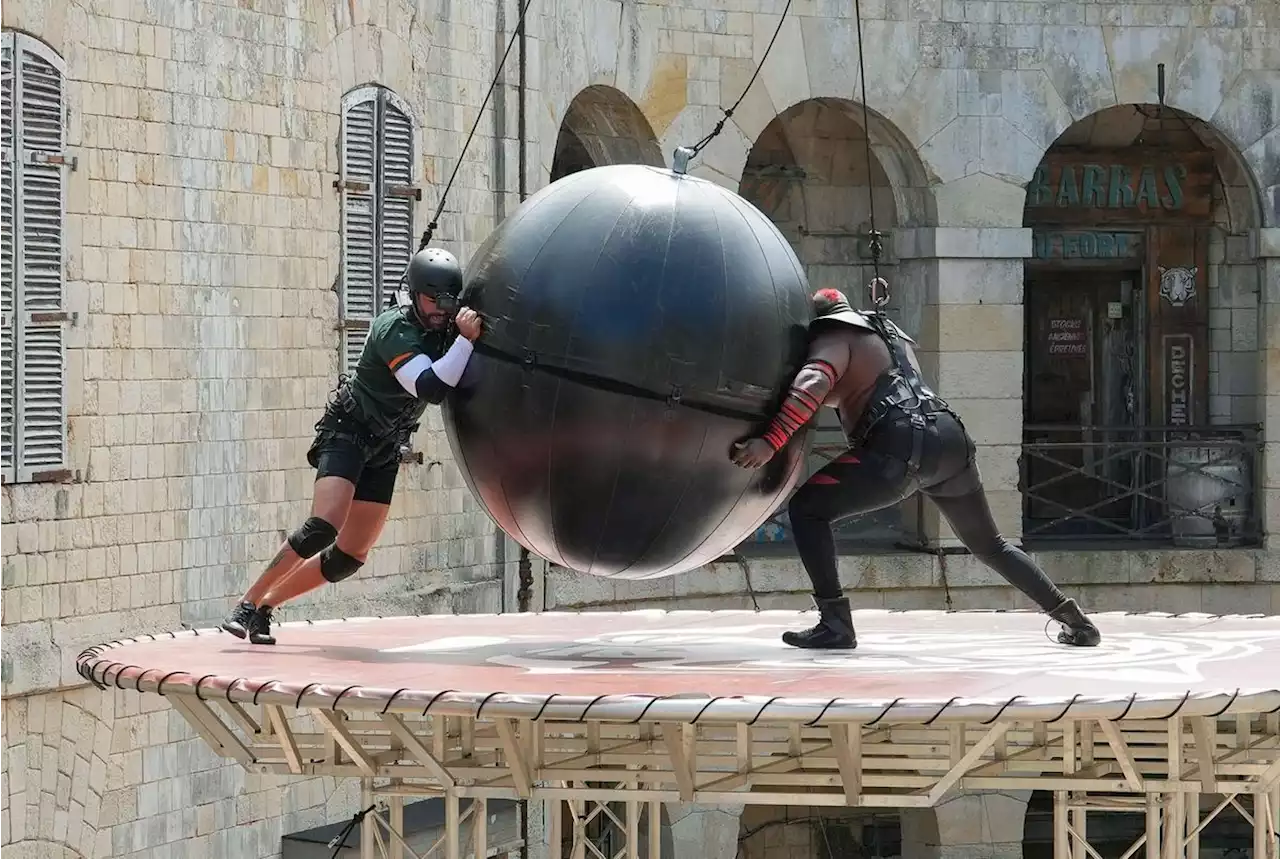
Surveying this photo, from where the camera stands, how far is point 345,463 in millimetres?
11039

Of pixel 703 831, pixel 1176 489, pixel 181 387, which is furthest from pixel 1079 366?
→ pixel 181 387

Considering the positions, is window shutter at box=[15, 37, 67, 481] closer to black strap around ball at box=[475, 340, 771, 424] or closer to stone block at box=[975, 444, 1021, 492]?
black strap around ball at box=[475, 340, 771, 424]

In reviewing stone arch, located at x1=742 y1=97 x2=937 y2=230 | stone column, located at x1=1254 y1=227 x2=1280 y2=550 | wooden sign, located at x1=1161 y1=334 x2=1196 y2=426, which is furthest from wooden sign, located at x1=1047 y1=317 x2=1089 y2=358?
stone column, located at x1=1254 y1=227 x2=1280 y2=550

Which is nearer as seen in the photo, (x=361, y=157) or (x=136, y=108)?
(x=136, y=108)

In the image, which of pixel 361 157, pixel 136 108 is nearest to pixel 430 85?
pixel 361 157

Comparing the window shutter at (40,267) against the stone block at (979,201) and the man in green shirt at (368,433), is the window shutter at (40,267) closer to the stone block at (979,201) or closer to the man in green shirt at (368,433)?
the man in green shirt at (368,433)

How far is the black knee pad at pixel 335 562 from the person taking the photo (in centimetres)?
1133

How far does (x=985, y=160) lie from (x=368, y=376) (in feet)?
37.1

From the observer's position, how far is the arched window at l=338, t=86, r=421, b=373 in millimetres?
17281

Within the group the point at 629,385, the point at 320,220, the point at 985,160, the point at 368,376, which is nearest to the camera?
the point at 629,385

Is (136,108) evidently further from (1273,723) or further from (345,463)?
(1273,723)

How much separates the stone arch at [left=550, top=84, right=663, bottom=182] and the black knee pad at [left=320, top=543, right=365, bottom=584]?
29.9 feet

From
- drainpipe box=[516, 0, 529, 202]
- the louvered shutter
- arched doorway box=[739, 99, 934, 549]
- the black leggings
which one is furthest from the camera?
arched doorway box=[739, 99, 934, 549]

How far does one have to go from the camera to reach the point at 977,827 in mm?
21094
